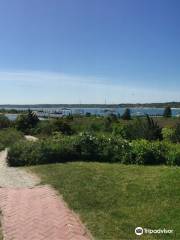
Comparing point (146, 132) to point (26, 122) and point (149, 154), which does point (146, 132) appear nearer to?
point (149, 154)

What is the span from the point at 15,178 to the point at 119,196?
3734 mm

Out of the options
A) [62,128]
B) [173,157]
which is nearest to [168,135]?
[173,157]

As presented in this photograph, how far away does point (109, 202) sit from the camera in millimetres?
7941

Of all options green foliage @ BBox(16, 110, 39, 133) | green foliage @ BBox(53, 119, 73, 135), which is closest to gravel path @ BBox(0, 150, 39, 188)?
green foliage @ BBox(53, 119, 73, 135)

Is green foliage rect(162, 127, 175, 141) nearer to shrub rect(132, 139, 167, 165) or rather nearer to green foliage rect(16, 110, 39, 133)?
shrub rect(132, 139, 167, 165)

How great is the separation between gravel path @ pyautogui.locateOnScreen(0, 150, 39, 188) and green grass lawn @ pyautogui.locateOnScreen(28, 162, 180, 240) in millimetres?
365

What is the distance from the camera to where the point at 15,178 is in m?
10.9

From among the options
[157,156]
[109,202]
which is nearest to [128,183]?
[109,202]

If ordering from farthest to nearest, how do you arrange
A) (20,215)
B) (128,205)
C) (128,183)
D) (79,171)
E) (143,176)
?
(79,171), (143,176), (128,183), (128,205), (20,215)

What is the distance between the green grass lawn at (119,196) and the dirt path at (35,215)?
25 cm

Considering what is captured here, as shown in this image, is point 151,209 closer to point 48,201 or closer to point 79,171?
point 48,201

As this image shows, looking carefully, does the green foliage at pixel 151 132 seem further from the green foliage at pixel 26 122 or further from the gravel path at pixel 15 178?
the green foliage at pixel 26 122

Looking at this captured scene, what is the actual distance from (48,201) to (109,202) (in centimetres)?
129

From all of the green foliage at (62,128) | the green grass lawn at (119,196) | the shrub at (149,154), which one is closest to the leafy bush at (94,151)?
the shrub at (149,154)
